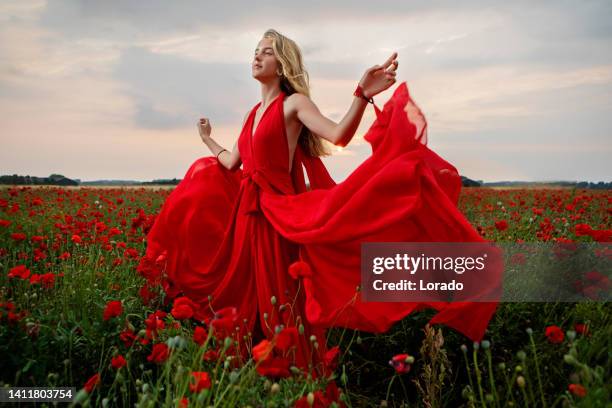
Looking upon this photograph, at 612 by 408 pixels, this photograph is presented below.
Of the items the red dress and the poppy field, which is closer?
the poppy field

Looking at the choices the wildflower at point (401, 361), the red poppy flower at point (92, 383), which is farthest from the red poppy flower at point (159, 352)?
the wildflower at point (401, 361)

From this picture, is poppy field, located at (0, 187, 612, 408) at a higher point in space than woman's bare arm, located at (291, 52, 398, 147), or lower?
lower

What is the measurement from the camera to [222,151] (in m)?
4.00

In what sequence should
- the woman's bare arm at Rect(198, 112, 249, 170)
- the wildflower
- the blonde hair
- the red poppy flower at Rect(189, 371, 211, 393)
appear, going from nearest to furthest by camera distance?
the red poppy flower at Rect(189, 371, 211, 393)
the wildflower
the blonde hair
the woman's bare arm at Rect(198, 112, 249, 170)

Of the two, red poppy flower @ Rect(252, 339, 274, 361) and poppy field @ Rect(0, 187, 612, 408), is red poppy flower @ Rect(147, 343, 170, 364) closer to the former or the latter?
poppy field @ Rect(0, 187, 612, 408)

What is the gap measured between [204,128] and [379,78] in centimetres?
168

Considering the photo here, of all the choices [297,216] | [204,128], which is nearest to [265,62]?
[204,128]

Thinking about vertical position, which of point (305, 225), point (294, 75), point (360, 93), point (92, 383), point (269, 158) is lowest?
point (92, 383)

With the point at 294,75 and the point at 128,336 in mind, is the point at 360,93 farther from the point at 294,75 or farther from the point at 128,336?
the point at 128,336

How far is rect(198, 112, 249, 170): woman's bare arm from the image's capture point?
3850mm

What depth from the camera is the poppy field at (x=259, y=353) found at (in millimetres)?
2242

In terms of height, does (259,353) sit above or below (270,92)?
below

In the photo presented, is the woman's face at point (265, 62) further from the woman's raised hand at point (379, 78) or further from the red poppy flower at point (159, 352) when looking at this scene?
the red poppy flower at point (159, 352)

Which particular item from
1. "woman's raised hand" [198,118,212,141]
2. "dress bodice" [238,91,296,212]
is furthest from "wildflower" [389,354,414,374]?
"woman's raised hand" [198,118,212,141]
